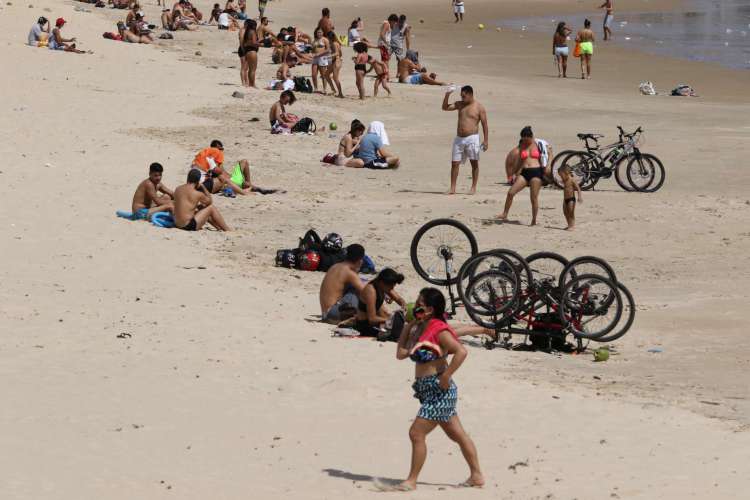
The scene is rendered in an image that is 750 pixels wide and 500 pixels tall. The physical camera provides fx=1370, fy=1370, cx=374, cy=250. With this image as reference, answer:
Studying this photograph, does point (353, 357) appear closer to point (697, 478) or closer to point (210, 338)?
point (210, 338)

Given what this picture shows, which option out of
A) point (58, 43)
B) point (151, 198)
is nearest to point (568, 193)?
point (151, 198)

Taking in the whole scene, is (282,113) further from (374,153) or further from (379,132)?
(374,153)

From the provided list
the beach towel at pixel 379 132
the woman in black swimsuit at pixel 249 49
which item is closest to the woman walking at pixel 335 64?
the woman in black swimsuit at pixel 249 49

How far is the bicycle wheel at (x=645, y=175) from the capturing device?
21234 mm

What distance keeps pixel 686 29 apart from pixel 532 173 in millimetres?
38507

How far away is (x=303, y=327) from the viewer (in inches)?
523

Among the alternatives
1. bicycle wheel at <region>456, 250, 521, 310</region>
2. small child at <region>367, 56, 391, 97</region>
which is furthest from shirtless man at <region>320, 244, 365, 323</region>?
small child at <region>367, 56, 391, 97</region>

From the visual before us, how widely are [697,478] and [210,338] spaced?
16.8ft

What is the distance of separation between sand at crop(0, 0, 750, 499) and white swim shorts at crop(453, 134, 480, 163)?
2.23 ft

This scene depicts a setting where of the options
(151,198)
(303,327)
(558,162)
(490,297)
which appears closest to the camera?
(490,297)

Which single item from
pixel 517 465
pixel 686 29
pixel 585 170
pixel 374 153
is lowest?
pixel 517 465

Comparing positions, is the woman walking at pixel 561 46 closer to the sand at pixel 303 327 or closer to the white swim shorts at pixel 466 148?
the sand at pixel 303 327

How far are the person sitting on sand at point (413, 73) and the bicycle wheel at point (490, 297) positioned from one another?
21704 millimetres

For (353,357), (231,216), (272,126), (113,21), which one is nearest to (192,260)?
(231,216)
